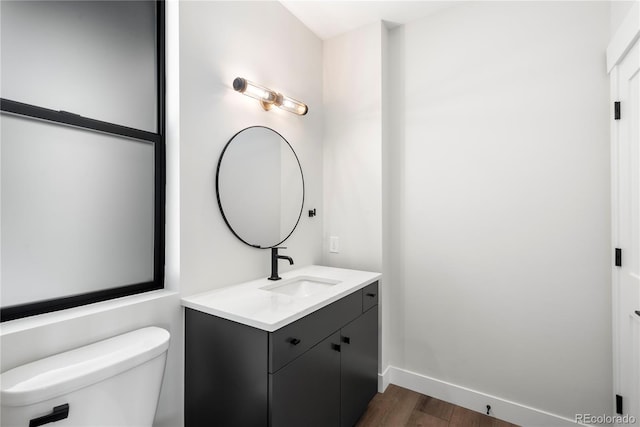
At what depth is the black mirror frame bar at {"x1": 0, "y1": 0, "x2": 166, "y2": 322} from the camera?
3.55ft

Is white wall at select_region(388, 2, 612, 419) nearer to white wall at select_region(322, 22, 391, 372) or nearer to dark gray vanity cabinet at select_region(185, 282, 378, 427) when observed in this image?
white wall at select_region(322, 22, 391, 372)

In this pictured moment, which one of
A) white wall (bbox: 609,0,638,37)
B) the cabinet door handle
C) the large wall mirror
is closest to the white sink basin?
the large wall mirror

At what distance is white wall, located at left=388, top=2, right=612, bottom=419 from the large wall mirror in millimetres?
802

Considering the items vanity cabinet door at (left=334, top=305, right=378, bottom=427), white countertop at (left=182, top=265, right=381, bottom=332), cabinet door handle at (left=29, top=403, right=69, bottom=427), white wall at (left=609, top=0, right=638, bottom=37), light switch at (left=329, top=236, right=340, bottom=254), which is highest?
white wall at (left=609, top=0, right=638, bottom=37)

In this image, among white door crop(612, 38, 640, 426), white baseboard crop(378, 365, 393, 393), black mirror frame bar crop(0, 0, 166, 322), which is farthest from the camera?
white baseboard crop(378, 365, 393, 393)

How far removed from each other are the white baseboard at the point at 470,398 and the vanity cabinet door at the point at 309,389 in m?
0.76

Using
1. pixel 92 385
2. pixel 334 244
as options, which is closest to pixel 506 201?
pixel 334 244

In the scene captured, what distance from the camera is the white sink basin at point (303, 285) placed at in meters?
1.83

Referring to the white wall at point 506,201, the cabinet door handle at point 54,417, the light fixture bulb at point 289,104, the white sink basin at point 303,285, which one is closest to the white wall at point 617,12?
the white wall at point 506,201

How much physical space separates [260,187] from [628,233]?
191 centimetres

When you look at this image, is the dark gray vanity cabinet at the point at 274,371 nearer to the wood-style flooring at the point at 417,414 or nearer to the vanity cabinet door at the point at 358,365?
the vanity cabinet door at the point at 358,365

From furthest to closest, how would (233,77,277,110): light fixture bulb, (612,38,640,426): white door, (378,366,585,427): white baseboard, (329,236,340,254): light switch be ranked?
(329,236,340,254): light switch
(378,366,585,427): white baseboard
(233,77,277,110): light fixture bulb
(612,38,640,426): white door

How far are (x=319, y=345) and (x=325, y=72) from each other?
2024 mm

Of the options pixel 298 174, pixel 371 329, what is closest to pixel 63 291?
pixel 298 174
